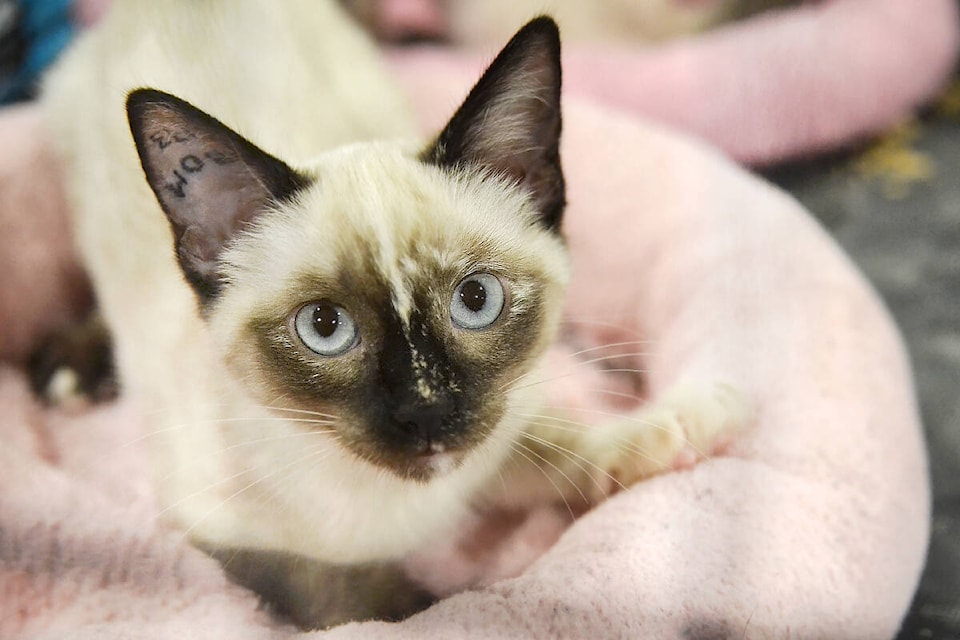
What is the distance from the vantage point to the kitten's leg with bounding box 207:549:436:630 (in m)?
0.90

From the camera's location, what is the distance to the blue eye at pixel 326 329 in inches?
32.1

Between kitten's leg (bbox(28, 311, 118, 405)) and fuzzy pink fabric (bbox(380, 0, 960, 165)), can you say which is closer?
kitten's leg (bbox(28, 311, 118, 405))

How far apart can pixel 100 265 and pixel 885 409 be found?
1.29 meters

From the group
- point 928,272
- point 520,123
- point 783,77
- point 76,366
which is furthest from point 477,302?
point 783,77

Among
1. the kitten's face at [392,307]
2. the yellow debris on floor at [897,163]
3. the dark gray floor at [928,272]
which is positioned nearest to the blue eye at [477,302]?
the kitten's face at [392,307]

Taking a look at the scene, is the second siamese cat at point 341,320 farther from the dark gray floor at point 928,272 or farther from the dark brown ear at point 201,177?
the dark gray floor at point 928,272

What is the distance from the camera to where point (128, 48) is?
1.28m

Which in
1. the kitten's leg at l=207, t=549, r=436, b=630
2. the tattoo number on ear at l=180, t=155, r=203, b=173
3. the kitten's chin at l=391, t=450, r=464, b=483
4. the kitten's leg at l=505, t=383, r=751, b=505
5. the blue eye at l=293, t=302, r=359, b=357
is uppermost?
the tattoo number on ear at l=180, t=155, r=203, b=173

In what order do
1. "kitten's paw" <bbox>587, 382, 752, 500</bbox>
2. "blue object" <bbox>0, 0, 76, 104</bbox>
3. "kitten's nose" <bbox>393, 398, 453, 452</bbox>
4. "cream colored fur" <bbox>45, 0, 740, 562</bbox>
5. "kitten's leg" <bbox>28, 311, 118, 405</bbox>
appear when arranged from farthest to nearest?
"blue object" <bbox>0, 0, 76, 104</bbox> → "kitten's leg" <bbox>28, 311, 118, 405</bbox> → "kitten's paw" <bbox>587, 382, 752, 500</bbox> → "cream colored fur" <bbox>45, 0, 740, 562</bbox> → "kitten's nose" <bbox>393, 398, 453, 452</bbox>

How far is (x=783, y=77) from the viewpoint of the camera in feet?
6.13

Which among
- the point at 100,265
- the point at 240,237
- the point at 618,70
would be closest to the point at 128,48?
the point at 100,265

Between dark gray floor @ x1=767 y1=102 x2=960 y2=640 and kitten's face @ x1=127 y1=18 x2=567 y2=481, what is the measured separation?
0.57 metres

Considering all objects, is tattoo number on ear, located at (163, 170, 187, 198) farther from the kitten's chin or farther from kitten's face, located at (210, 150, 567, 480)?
the kitten's chin

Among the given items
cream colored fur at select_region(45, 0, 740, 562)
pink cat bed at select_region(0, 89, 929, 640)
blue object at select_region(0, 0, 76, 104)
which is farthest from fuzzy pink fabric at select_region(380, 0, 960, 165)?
blue object at select_region(0, 0, 76, 104)
